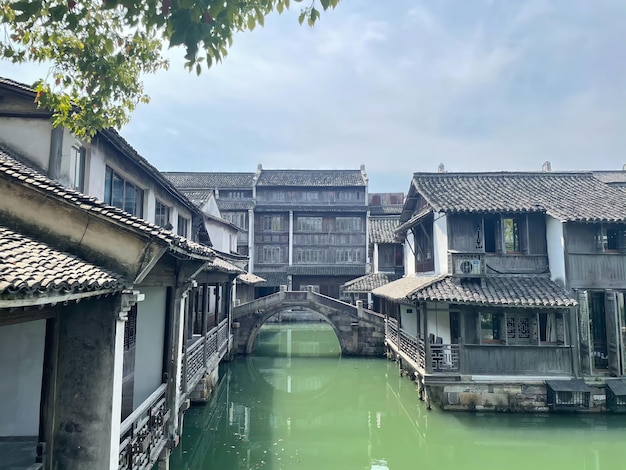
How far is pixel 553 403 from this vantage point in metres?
13.3

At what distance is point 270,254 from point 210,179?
10.5m

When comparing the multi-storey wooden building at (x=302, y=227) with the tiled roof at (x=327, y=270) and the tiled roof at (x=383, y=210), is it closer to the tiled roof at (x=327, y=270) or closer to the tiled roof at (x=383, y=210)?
the tiled roof at (x=327, y=270)

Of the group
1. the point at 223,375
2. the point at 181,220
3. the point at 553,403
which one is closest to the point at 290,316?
the point at 223,375

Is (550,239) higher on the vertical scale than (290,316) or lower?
higher

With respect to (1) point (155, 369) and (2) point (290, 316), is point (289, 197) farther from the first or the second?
(1) point (155, 369)

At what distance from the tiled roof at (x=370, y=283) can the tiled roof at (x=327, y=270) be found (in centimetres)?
989

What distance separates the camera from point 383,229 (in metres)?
29.1

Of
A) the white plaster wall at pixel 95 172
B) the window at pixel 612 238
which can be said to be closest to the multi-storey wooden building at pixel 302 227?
the window at pixel 612 238

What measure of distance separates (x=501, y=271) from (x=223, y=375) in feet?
44.8

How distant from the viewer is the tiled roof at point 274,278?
36.5 meters

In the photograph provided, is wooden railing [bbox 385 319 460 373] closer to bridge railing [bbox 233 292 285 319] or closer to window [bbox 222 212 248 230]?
bridge railing [bbox 233 292 285 319]

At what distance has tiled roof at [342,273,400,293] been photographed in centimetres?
2519

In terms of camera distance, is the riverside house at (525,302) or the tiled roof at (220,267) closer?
the tiled roof at (220,267)

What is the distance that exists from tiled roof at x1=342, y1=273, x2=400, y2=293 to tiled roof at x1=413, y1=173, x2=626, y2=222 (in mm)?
9617
